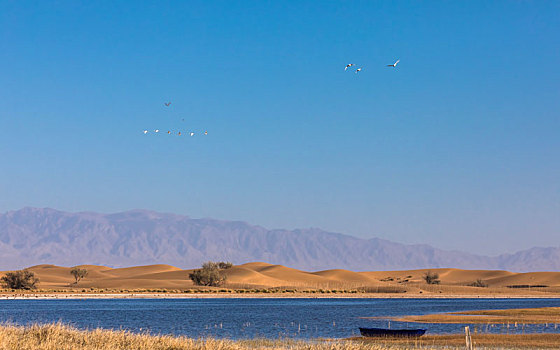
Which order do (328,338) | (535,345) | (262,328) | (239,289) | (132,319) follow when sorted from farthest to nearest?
(239,289)
(132,319)
(262,328)
(328,338)
(535,345)

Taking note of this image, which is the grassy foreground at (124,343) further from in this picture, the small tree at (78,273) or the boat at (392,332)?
the small tree at (78,273)

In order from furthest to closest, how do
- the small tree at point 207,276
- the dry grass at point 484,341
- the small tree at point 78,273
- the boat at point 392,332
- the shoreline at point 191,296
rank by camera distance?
1. the small tree at point 78,273
2. the small tree at point 207,276
3. the shoreline at point 191,296
4. the boat at point 392,332
5. the dry grass at point 484,341

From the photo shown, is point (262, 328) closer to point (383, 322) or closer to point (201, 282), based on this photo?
point (383, 322)

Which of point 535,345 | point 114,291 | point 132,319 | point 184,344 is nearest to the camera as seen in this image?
point 184,344

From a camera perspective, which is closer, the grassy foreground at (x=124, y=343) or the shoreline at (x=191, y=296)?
the grassy foreground at (x=124, y=343)

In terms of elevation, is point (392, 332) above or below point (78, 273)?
below

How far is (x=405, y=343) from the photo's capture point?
4466 centimetres

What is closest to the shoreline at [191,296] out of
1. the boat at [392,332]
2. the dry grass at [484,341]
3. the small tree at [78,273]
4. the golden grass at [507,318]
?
the small tree at [78,273]

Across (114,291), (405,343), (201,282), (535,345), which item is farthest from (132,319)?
(201,282)

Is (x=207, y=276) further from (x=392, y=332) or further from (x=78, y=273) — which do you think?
(x=392, y=332)

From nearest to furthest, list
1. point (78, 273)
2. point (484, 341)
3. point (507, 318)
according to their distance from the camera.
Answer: point (484, 341)
point (507, 318)
point (78, 273)

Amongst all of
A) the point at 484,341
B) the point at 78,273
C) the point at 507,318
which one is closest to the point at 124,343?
the point at 484,341

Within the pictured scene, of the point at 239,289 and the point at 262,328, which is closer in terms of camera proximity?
the point at 262,328

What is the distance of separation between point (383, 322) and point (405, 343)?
21431mm
